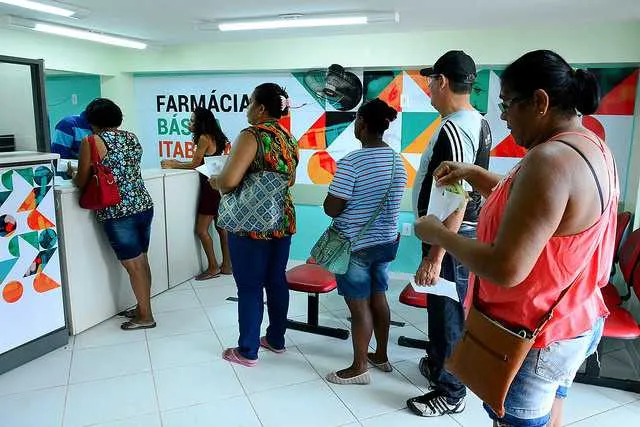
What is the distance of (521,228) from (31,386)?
7.94 feet

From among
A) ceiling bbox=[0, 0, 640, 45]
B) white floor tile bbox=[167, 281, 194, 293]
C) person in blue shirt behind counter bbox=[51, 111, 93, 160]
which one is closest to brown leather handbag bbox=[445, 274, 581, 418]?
ceiling bbox=[0, 0, 640, 45]

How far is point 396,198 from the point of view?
2242 millimetres

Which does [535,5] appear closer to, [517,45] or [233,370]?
[517,45]

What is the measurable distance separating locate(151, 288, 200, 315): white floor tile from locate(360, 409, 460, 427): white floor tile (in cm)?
173

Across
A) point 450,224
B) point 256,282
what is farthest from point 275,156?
point 450,224

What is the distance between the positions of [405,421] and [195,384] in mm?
1038

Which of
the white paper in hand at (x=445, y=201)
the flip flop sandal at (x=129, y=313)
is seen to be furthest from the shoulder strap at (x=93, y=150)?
the white paper in hand at (x=445, y=201)

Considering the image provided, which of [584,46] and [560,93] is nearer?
[560,93]

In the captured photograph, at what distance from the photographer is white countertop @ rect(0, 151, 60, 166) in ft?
7.58

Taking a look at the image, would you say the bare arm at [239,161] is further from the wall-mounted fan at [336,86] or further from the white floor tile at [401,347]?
the wall-mounted fan at [336,86]

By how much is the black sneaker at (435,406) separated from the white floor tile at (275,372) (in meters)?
0.56

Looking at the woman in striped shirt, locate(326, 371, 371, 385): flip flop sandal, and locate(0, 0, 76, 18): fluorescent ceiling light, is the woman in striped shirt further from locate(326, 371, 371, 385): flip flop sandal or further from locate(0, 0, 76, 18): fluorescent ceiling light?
locate(0, 0, 76, 18): fluorescent ceiling light

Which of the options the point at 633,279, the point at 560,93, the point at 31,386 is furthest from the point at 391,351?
the point at 560,93

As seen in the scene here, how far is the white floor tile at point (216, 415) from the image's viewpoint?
2.07m
